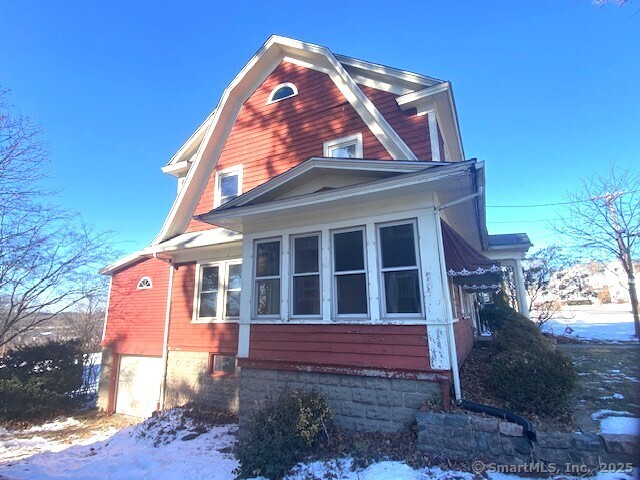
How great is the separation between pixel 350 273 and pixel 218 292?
16.8 ft

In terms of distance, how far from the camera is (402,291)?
5.75m

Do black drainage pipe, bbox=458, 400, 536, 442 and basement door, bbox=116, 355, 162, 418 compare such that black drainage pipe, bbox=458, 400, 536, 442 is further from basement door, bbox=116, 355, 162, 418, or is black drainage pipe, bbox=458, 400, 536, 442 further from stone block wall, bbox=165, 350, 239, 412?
basement door, bbox=116, 355, 162, 418

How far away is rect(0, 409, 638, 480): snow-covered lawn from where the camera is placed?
4488 millimetres

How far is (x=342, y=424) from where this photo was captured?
5.69 meters

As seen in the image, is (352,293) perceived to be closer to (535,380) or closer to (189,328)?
(535,380)

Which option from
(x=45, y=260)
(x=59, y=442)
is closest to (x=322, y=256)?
(x=59, y=442)

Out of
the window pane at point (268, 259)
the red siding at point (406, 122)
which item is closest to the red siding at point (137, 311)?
the window pane at point (268, 259)

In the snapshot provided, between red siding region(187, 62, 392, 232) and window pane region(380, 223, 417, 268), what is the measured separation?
241 cm

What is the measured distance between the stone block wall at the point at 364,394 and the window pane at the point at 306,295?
3.72ft

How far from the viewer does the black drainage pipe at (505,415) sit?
4.23 metres

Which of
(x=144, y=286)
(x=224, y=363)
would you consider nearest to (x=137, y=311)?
(x=144, y=286)

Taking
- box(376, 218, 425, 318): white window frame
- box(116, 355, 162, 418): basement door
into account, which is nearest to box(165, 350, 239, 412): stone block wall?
box(116, 355, 162, 418): basement door

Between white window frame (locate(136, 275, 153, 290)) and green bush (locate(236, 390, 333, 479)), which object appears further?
white window frame (locate(136, 275, 153, 290))

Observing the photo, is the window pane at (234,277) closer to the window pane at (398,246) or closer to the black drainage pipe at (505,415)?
the window pane at (398,246)
